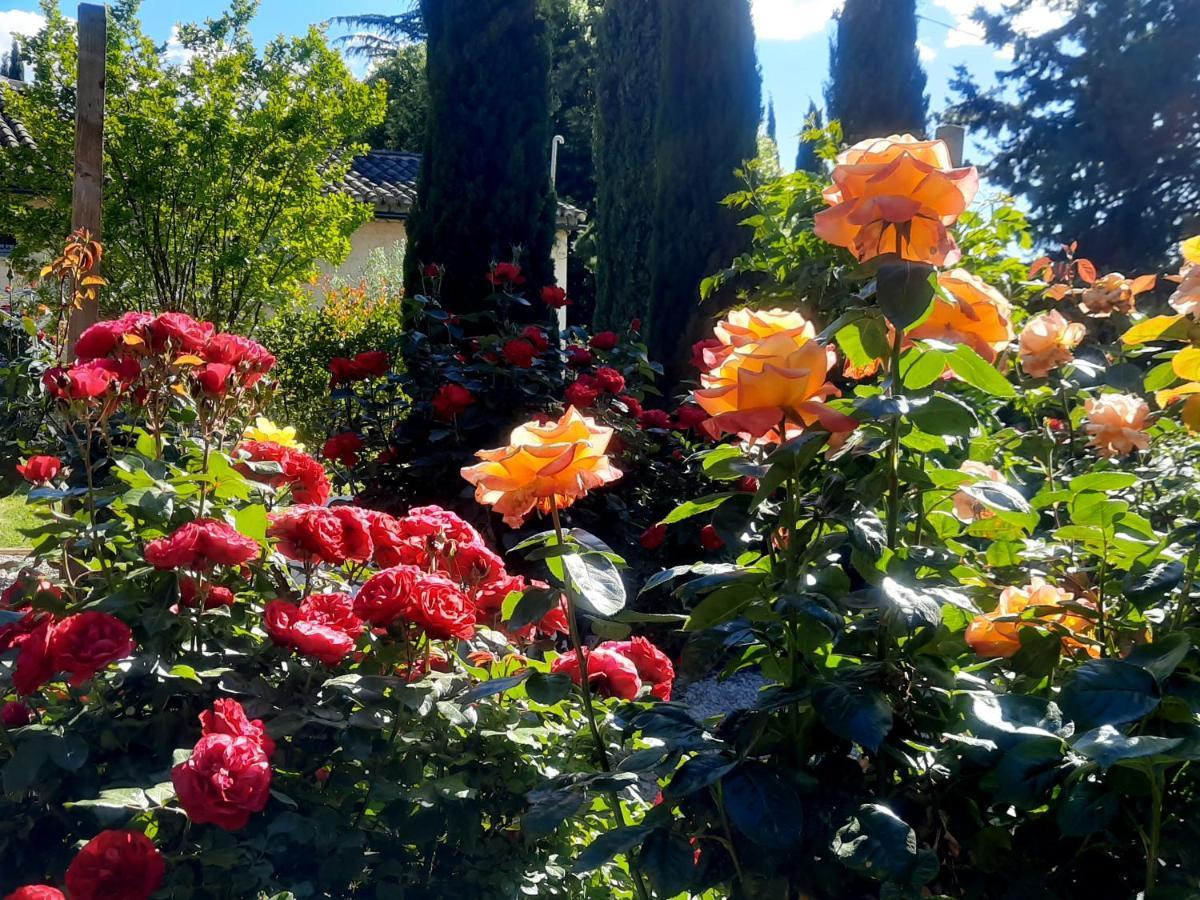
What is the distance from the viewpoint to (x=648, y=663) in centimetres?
172

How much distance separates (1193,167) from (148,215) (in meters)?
14.4

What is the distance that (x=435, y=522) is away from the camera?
5.54 feet

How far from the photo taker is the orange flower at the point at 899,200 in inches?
39.4

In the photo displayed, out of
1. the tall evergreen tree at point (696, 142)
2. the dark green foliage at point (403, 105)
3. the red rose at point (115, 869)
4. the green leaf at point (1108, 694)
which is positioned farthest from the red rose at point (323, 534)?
the dark green foliage at point (403, 105)

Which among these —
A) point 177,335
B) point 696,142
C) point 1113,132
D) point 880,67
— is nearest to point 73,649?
point 177,335

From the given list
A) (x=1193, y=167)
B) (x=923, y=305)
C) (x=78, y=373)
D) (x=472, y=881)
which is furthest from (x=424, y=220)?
(x=1193, y=167)

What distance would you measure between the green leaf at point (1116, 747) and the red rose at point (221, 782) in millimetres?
931

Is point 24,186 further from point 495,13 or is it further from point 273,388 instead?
point 273,388

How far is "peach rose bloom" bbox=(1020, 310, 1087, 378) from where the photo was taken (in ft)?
6.09

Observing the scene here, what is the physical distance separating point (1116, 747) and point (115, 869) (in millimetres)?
1112

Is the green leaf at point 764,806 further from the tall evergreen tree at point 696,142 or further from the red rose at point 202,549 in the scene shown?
the tall evergreen tree at point 696,142

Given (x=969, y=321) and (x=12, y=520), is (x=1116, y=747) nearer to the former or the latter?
(x=969, y=321)

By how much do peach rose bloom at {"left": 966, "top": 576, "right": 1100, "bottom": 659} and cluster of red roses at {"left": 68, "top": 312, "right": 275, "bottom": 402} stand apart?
1274 millimetres

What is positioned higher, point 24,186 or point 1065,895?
point 24,186
